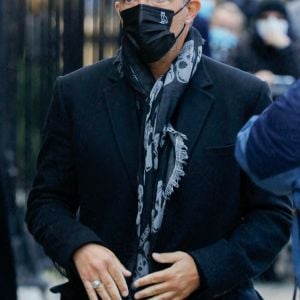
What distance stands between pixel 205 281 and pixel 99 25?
→ 3.10 meters

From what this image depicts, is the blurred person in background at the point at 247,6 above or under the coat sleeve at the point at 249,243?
under

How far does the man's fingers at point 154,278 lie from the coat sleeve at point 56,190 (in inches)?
10.2

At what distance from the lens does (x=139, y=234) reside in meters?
3.60

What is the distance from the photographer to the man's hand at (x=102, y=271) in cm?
351

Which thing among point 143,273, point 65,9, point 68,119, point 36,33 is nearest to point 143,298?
point 143,273

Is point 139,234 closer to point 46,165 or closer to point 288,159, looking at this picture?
point 46,165

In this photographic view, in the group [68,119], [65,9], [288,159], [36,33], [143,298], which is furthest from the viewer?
[36,33]

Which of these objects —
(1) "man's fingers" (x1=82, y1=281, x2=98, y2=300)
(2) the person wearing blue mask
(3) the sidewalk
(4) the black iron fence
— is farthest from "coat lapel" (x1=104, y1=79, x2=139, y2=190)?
(3) the sidewalk

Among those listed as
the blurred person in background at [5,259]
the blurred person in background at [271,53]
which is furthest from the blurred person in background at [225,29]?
the blurred person in background at [5,259]

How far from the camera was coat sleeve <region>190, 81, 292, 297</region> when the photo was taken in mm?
3559

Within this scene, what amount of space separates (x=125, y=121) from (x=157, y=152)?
17cm

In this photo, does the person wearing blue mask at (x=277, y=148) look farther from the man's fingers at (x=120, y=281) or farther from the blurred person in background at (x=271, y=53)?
the blurred person in background at (x=271, y=53)

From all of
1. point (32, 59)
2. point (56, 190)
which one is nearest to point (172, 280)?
point (56, 190)

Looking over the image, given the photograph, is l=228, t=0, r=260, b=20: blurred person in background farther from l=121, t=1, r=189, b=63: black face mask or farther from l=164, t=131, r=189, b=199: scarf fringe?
l=164, t=131, r=189, b=199: scarf fringe
